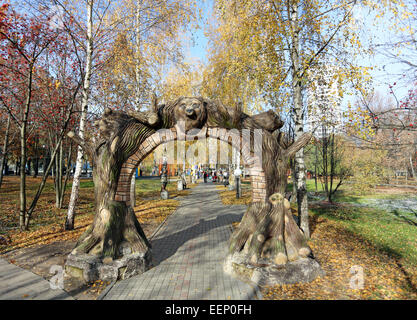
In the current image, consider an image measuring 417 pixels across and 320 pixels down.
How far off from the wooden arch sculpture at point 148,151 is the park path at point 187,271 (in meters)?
0.38

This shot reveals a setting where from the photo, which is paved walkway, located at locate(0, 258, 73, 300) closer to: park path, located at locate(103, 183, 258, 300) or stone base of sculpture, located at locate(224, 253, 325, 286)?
park path, located at locate(103, 183, 258, 300)

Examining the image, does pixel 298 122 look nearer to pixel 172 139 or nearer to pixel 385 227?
pixel 172 139

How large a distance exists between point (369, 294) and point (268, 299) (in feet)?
5.78

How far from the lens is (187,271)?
5121 millimetres

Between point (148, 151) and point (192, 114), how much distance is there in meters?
1.26

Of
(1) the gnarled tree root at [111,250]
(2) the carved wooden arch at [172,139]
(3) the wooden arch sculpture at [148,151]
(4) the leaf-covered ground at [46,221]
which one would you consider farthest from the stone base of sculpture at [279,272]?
(4) the leaf-covered ground at [46,221]

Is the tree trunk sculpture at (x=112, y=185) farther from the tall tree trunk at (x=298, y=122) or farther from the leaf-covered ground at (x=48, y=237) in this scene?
the tall tree trunk at (x=298, y=122)

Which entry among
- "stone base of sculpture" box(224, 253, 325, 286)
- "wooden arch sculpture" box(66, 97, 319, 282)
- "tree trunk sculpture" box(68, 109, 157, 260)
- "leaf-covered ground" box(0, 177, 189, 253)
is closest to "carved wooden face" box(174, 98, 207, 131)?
"wooden arch sculpture" box(66, 97, 319, 282)

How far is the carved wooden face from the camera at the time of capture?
517 centimetres

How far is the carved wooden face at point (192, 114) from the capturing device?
17.0 feet

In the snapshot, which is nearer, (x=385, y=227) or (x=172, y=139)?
(x=172, y=139)

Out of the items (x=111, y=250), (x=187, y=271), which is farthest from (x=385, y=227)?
(x=111, y=250)

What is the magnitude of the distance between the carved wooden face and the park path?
303 cm

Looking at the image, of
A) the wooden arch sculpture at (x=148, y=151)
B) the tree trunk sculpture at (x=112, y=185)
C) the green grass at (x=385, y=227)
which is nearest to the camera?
the wooden arch sculpture at (x=148, y=151)
